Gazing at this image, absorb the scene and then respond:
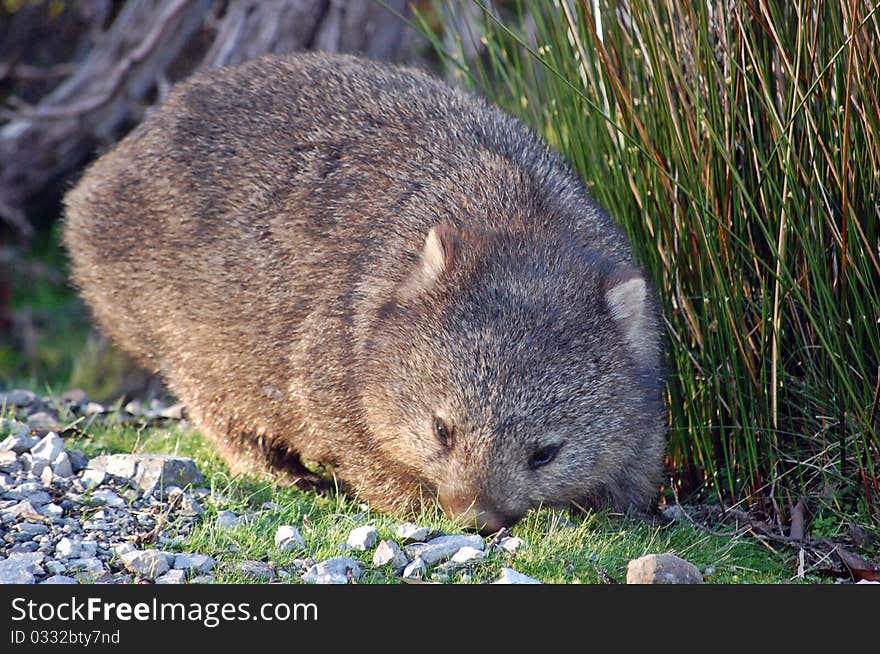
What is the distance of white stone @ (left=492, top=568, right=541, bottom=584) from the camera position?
14.3 feet

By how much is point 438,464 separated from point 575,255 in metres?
1.08

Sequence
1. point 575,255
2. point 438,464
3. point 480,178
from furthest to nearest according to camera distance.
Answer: point 480,178
point 575,255
point 438,464

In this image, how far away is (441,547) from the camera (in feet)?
15.2

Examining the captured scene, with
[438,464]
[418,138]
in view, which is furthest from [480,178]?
[438,464]

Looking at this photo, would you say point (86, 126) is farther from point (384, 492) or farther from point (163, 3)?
point (384, 492)

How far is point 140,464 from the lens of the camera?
17.2 ft

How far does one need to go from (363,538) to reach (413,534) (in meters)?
0.20

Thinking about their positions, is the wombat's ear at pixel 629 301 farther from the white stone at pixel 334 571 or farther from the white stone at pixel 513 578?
the white stone at pixel 334 571

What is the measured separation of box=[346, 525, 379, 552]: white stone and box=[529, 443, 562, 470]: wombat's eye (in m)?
0.68

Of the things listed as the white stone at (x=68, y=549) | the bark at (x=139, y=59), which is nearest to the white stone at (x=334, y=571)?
the white stone at (x=68, y=549)

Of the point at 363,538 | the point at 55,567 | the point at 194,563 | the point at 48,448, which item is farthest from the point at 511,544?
the point at 48,448

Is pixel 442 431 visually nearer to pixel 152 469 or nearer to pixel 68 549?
pixel 152 469

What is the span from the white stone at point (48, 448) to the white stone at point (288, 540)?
128cm

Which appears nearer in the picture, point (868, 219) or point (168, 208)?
point (868, 219)
